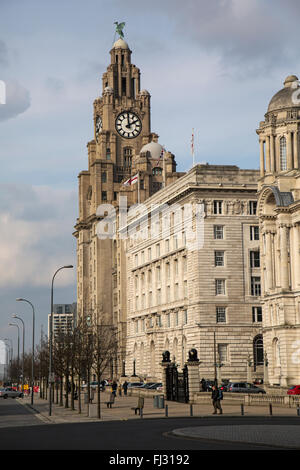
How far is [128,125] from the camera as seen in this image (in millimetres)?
164875

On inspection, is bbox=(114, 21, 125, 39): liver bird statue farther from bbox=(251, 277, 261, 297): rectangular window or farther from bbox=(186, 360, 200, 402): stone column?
bbox=(186, 360, 200, 402): stone column

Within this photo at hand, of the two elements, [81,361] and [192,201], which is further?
[192,201]

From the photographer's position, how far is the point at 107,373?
14750 cm

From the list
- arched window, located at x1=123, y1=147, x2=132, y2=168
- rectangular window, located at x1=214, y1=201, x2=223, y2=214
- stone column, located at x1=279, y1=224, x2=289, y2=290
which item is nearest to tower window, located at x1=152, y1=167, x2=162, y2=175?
arched window, located at x1=123, y1=147, x2=132, y2=168

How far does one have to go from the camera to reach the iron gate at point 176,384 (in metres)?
66.2

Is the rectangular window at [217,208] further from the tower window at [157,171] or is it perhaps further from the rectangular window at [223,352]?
the tower window at [157,171]

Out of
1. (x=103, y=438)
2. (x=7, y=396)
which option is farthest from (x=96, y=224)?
(x=103, y=438)

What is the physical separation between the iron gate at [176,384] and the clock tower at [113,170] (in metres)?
70.1

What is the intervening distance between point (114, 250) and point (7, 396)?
5109cm

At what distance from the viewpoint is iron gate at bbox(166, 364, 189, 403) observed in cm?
6625

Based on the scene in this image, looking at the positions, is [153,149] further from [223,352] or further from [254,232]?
[223,352]

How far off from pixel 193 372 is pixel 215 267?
3469cm
